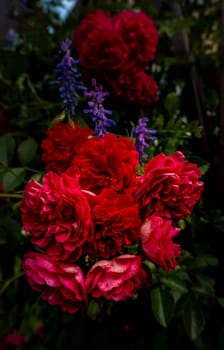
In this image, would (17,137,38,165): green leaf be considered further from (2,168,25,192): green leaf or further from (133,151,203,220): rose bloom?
(133,151,203,220): rose bloom

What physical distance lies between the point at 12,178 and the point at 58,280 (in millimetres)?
257

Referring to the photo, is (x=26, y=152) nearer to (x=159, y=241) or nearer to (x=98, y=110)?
(x=98, y=110)

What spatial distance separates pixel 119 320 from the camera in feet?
3.16

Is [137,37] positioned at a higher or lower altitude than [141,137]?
higher

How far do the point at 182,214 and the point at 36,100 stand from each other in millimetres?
489

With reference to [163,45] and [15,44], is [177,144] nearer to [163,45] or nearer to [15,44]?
[163,45]

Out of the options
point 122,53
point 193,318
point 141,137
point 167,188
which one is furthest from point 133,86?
point 193,318

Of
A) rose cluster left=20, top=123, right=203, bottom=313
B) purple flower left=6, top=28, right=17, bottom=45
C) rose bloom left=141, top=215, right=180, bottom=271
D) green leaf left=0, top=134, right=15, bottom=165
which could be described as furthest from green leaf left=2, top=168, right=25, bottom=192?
purple flower left=6, top=28, right=17, bottom=45

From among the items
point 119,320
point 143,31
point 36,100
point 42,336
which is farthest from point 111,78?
point 42,336

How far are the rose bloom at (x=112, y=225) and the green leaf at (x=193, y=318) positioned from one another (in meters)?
0.25

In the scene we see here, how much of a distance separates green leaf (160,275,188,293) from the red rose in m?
0.34

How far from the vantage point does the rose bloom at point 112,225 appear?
0.49 m

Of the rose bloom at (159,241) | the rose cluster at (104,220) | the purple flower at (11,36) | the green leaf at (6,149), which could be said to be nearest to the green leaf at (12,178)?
the green leaf at (6,149)

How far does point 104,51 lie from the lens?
2.30ft
